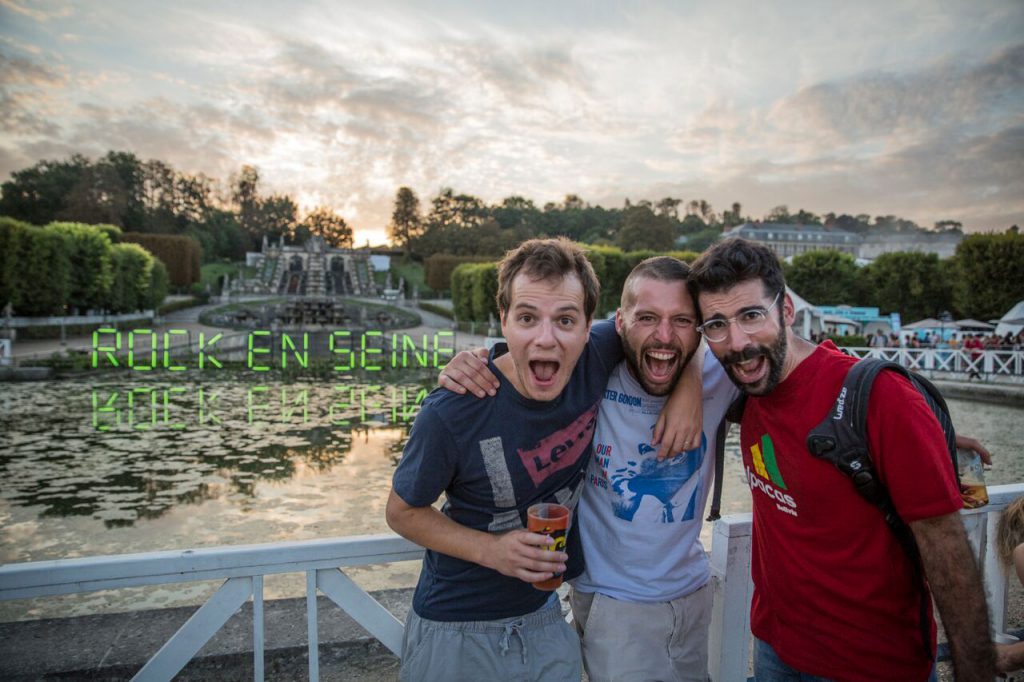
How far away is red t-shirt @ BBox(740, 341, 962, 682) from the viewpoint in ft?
5.30

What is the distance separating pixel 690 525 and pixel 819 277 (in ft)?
161

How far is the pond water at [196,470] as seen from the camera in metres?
6.29

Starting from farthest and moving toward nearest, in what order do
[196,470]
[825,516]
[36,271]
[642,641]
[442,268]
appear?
1. [442,268]
2. [36,271]
3. [196,470]
4. [642,641]
5. [825,516]

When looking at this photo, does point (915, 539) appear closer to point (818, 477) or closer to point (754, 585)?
point (818, 477)

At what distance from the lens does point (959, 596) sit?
158 cm

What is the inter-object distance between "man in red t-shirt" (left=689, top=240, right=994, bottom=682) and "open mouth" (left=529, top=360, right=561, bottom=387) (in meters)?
0.57

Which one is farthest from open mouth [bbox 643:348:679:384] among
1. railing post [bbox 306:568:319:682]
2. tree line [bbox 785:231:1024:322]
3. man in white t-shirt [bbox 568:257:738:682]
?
tree line [bbox 785:231:1024:322]

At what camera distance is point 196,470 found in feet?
30.0

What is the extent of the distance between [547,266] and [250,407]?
13.9 metres

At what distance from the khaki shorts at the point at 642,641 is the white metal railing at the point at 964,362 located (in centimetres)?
1908

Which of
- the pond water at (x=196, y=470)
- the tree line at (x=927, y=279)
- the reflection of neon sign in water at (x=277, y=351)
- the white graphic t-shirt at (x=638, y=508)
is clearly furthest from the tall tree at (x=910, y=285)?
the white graphic t-shirt at (x=638, y=508)

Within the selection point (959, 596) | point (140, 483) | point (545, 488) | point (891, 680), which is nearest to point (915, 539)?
point (959, 596)

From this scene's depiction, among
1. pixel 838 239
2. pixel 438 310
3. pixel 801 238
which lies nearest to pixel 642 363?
pixel 438 310

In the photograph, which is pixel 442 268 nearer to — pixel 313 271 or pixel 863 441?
pixel 313 271
